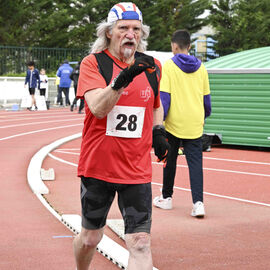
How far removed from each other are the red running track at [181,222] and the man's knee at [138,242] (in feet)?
4.11

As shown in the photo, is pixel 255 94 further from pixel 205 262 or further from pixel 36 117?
pixel 36 117

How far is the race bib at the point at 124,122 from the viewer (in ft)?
13.0

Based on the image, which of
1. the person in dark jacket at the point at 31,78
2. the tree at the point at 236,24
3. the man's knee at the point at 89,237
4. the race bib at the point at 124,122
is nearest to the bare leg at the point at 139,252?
the man's knee at the point at 89,237

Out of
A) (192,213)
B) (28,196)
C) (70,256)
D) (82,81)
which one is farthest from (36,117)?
(82,81)

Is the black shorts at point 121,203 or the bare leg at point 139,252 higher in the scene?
the black shorts at point 121,203

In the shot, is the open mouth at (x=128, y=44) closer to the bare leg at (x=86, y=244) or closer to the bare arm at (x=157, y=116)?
the bare arm at (x=157, y=116)

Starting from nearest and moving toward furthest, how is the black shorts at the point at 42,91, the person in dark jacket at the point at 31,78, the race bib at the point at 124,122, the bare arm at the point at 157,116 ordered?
the race bib at the point at 124,122
the bare arm at the point at 157,116
the person in dark jacket at the point at 31,78
the black shorts at the point at 42,91

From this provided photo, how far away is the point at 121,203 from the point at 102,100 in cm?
75

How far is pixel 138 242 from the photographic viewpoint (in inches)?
153

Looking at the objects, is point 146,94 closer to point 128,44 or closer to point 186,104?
point 128,44

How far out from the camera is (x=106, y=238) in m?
5.70

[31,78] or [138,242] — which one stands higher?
[31,78]

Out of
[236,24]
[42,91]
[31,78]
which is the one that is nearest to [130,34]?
[31,78]

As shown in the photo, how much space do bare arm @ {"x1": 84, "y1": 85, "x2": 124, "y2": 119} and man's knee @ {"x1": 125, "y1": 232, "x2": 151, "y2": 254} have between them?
762mm
